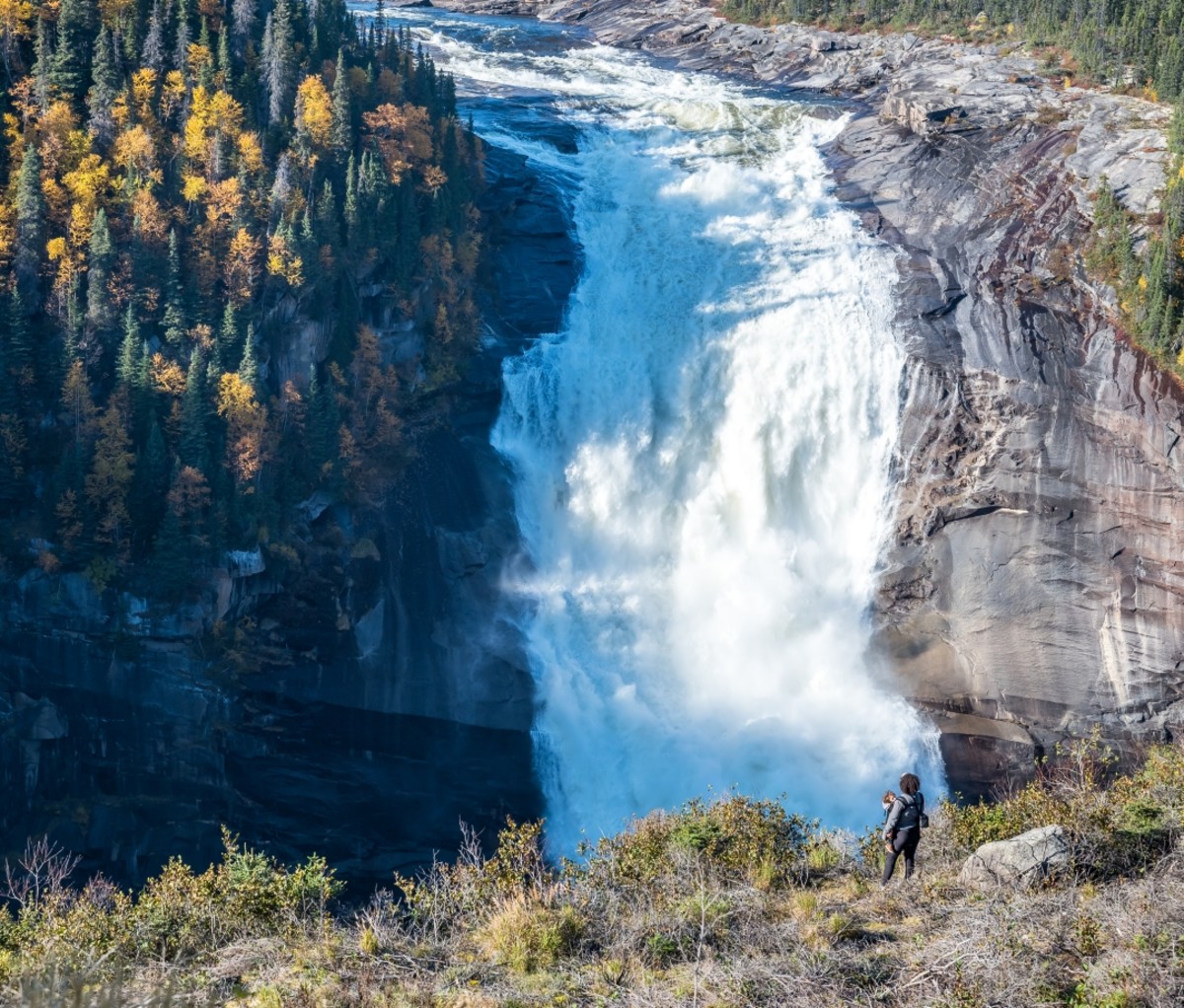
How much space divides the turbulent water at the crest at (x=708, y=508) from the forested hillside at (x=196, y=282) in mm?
7382

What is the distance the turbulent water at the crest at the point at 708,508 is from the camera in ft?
150

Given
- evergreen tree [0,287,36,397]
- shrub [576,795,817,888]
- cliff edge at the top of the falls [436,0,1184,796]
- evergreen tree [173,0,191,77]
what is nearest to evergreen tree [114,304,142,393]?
evergreen tree [0,287,36,397]

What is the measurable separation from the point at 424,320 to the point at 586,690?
17962 mm

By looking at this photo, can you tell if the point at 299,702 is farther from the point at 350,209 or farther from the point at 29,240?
the point at 350,209

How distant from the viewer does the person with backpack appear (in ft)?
66.5

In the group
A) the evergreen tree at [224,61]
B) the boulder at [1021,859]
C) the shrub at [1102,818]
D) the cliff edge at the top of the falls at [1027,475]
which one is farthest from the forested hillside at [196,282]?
the boulder at [1021,859]

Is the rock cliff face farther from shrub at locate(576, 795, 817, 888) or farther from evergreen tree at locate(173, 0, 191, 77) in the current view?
shrub at locate(576, 795, 817, 888)

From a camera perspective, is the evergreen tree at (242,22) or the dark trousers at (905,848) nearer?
the dark trousers at (905,848)

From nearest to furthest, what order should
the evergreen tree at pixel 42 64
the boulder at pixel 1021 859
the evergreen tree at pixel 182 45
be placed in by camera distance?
the boulder at pixel 1021 859
the evergreen tree at pixel 42 64
the evergreen tree at pixel 182 45

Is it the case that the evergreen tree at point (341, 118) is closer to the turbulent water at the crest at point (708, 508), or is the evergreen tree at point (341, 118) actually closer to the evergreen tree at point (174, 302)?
the evergreen tree at point (174, 302)

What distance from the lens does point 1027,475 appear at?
48.2 m

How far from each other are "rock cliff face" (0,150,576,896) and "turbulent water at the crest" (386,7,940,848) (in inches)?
99.1

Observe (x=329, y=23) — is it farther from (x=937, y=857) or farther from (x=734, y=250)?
(x=937, y=857)

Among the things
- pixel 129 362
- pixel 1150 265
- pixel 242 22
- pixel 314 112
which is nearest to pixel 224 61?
pixel 314 112
